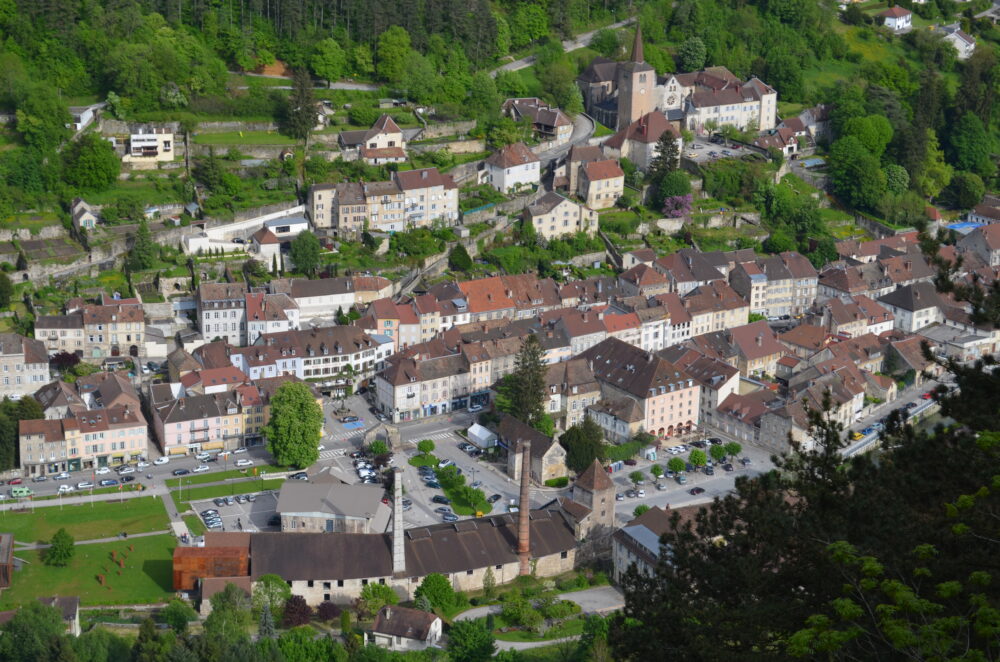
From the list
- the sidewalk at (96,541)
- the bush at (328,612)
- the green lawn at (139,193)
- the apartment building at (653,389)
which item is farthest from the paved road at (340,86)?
the bush at (328,612)

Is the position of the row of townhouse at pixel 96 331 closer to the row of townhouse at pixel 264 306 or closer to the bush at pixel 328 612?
the row of townhouse at pixel 264 306

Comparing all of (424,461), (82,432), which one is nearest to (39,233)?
(82,432)

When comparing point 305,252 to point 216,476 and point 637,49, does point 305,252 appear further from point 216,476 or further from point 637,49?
point 637,49

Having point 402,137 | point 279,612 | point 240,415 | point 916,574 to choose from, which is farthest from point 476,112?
point 916,574

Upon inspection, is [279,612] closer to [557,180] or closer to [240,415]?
[240,415]

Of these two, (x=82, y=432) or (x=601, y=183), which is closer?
(x=82, y=432)

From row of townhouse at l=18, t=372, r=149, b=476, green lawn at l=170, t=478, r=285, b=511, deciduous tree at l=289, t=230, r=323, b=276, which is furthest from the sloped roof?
deciduous tree at l=289, t=230, r=323, b=276
